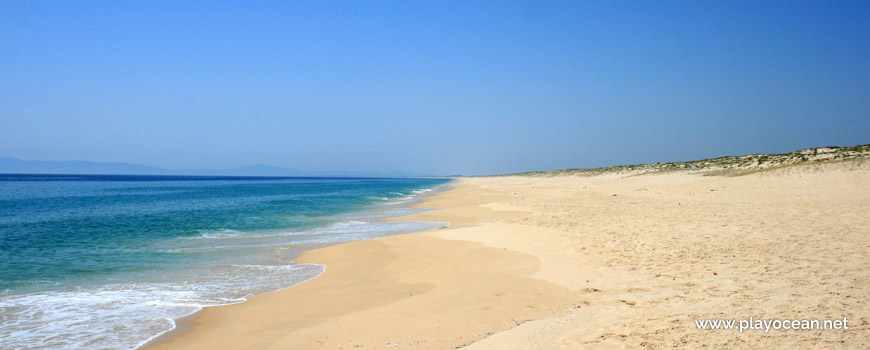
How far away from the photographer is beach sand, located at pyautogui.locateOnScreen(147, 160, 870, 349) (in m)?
5.03

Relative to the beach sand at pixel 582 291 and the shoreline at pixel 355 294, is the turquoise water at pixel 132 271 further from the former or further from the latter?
the beach sand at pixel 582 291

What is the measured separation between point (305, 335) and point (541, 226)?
10322 millimetres

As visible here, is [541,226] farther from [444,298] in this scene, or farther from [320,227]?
[320,227]

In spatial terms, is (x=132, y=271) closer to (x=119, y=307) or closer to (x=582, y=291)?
(x=119, y=307)

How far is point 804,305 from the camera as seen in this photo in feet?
17.0

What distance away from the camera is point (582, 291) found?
7113 millimetres

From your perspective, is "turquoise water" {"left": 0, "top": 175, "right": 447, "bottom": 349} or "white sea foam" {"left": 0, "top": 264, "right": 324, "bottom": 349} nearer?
"white sea foam" {"left": 0, "top": 264, "right": 324, "bottom": 349}

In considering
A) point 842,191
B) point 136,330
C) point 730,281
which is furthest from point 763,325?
point 842,191

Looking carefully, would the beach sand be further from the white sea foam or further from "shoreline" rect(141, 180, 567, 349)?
the white sea foam

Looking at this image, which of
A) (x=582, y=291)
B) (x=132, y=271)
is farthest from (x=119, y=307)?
(x=582, y=291)

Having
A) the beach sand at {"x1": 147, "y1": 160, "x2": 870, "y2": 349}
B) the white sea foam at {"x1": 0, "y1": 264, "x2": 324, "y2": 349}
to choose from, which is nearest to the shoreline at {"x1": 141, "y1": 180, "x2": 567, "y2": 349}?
the beach sand at {"x1": 147, "y1": 160, "x2": 870, "y2": 349}

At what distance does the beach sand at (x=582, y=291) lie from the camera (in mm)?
5031

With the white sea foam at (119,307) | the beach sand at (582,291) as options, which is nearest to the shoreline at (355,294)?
the beach sand at (582,291)

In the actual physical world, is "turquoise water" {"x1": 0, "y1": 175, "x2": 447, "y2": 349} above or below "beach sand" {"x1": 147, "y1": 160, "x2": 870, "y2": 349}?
below
